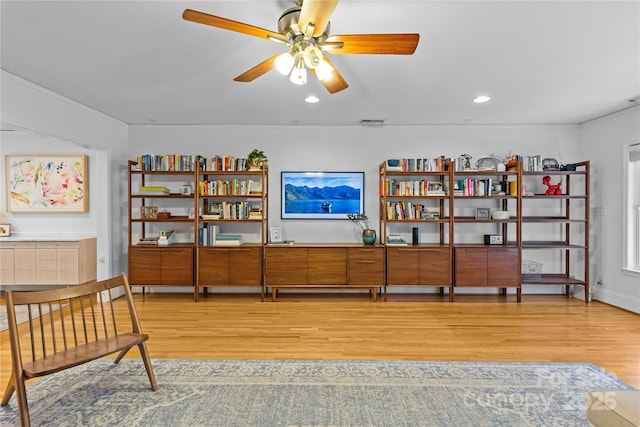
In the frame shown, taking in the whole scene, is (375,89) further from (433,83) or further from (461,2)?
(461,2)

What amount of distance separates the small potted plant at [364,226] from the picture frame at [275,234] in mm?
1053

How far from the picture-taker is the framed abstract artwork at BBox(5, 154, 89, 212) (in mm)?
5312

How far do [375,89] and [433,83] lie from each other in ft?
1.89

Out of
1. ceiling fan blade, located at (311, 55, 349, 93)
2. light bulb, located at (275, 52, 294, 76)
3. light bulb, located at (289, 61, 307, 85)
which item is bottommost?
light bulb, located at (289, 61, 307, 85)

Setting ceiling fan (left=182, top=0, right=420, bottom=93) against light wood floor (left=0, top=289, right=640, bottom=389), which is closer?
ceiling fan (left=182, top=0, right=420, bottom=93)

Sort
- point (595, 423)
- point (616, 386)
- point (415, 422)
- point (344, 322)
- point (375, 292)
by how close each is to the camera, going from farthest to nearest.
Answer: point (375, 292) → point (344, 322) → point (616, 386) → point (415, 422) → point (595, 423)

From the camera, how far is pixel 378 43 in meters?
1.84

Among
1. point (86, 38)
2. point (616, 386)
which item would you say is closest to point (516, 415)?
point (616, 386)

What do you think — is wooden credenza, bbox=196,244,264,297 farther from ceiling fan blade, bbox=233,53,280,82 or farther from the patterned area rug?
ceiling fan blade, bbox=233,53,280,82

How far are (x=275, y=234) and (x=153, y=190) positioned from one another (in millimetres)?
1782

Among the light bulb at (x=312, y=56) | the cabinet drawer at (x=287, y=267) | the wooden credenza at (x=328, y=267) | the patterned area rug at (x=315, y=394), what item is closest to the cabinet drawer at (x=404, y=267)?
the wooden credenza at (x=328, y=267)

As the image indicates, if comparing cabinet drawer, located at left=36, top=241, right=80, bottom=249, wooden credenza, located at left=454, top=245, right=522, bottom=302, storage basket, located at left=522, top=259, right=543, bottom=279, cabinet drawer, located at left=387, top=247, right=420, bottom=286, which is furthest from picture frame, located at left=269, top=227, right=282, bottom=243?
storage basket, located at left=522, top=259, right=543, bottom=279

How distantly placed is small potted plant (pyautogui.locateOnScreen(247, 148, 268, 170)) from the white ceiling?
0.51 m

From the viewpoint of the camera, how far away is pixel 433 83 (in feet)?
11.0
